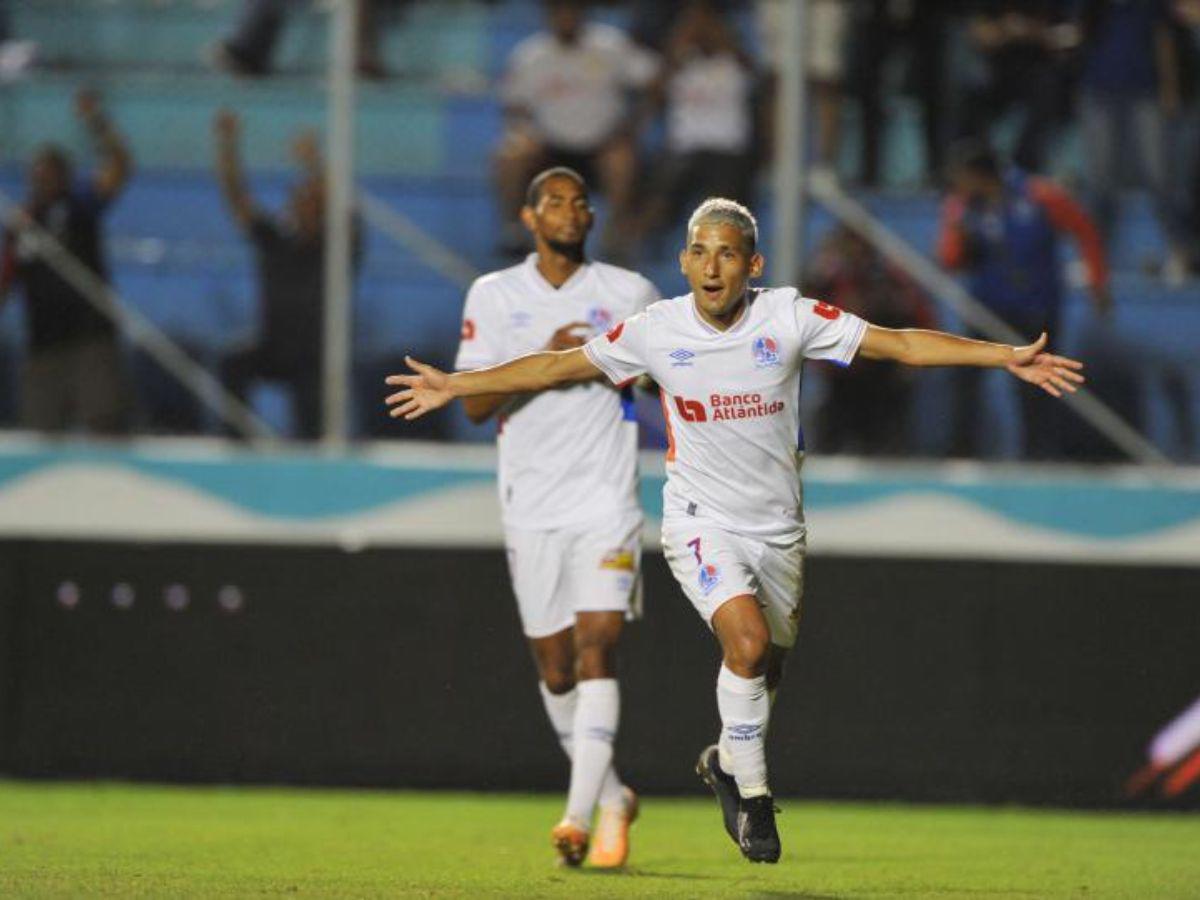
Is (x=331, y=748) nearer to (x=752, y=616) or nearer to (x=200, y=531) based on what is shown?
(x=200, y=531)

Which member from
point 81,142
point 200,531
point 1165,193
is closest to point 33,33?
point 81,142

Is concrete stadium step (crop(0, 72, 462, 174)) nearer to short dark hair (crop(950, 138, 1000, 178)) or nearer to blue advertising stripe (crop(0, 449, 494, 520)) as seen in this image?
blue advertising stripe (crop(0, 449, 494, 520))

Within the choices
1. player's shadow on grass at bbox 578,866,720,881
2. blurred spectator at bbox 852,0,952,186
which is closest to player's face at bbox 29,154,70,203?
blurred spectator at bbox 852,0,952,186

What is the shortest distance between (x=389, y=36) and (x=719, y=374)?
6785 mm

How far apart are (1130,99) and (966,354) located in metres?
6.37

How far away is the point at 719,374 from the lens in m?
7.70

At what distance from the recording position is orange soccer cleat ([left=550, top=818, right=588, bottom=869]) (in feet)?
27.4

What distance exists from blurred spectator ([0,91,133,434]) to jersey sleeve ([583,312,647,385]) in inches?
212

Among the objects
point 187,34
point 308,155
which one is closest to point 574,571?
point 308,155

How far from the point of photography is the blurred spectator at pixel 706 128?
1334cm

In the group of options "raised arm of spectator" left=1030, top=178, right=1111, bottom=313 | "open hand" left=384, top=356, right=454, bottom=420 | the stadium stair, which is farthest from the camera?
"raised arm of spectator" left=1030, top=178, right=1111, bottom=313

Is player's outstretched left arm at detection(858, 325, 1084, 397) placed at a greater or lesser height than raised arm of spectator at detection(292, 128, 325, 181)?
lesser

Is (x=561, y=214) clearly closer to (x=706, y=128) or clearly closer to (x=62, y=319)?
(x=706, y=128)

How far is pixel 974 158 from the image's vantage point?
1316 cm
